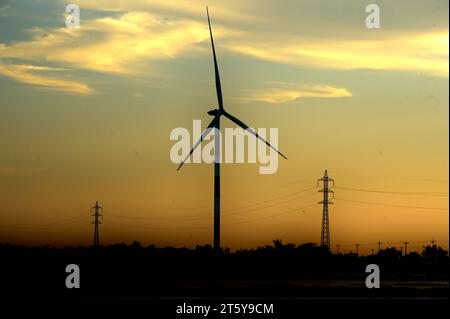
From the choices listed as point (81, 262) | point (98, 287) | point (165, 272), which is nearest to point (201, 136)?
point (98, 287)

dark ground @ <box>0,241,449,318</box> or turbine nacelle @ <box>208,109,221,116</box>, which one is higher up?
turbine nacelle @ <box>208,109,221,116</box>

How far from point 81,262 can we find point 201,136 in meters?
68.2

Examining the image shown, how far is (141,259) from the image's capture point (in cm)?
19012

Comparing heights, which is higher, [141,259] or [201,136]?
[201,136]

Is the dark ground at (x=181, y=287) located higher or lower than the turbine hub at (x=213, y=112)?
lower

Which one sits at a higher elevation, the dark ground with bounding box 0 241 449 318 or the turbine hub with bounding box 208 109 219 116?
the turbine hub with bounding box 208 109 219 116

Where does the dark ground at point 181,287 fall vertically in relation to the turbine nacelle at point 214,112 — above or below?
below
